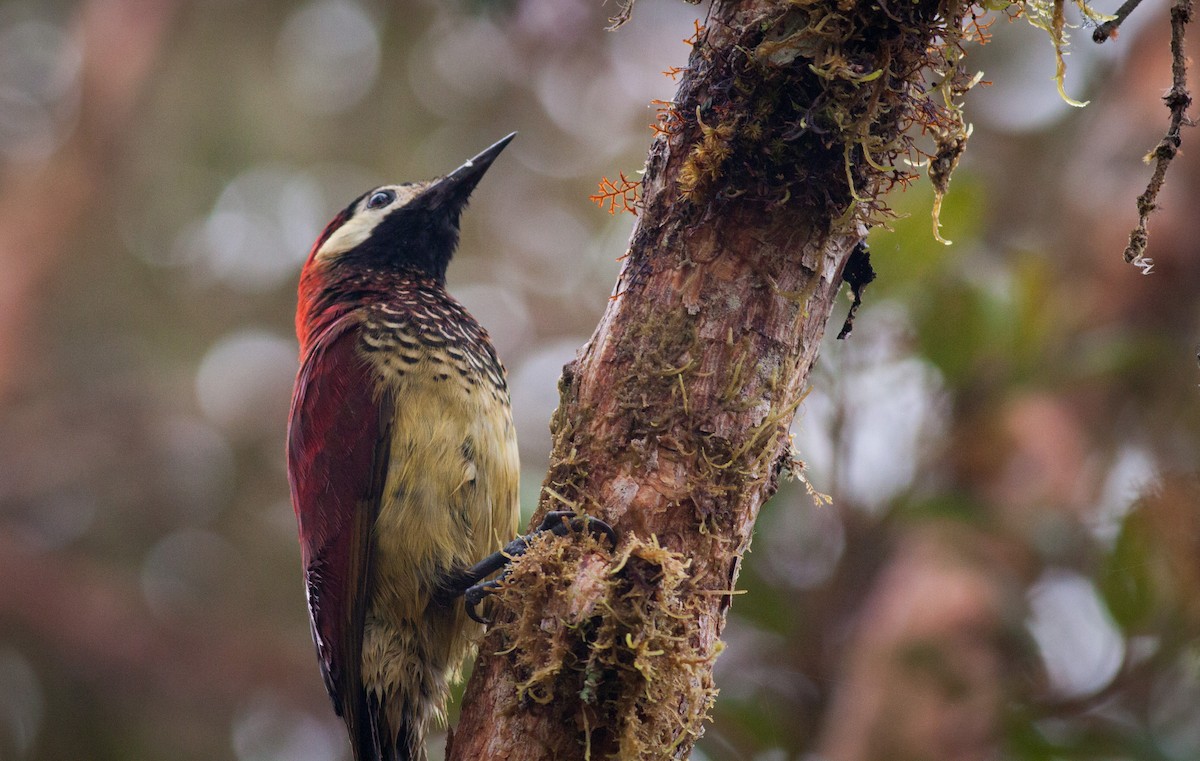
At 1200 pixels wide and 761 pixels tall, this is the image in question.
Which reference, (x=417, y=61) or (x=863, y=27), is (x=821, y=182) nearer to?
(x=863, y=27)

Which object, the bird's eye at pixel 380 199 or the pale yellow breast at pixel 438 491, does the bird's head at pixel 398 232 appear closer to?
the bird's eye at pixel 380 199

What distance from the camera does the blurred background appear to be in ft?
12.4

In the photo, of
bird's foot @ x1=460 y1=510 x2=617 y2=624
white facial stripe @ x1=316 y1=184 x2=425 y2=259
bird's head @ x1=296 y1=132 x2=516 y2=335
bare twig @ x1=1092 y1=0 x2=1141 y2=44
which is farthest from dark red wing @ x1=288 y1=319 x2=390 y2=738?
bare twig @ x1=1092 y1=0 x2=1141 y2=44

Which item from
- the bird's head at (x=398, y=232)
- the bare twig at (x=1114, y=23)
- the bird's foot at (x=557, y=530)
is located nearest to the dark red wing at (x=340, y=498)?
the bird's foot at (x=557, y=530)

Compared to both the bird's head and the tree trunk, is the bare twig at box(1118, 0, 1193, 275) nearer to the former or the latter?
the tree trunk

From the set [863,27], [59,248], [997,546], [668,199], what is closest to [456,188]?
[668,199]

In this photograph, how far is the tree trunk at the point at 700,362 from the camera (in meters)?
1.93

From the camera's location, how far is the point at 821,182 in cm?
198

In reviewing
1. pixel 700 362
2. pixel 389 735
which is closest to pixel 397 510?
pixel 389 735

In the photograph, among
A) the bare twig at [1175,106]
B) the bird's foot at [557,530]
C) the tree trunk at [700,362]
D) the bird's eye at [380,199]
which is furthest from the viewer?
the bird's eye at [380,199]

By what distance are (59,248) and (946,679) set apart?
22.6 feet

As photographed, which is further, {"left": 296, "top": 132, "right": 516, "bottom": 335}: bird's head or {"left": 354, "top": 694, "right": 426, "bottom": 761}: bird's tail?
{"left": 296, "top": 132, "right": 516, "bottom": 335}: bird's head

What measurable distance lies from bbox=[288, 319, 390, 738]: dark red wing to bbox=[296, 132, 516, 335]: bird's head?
0.70 metres

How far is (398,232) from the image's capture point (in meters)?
3.91
